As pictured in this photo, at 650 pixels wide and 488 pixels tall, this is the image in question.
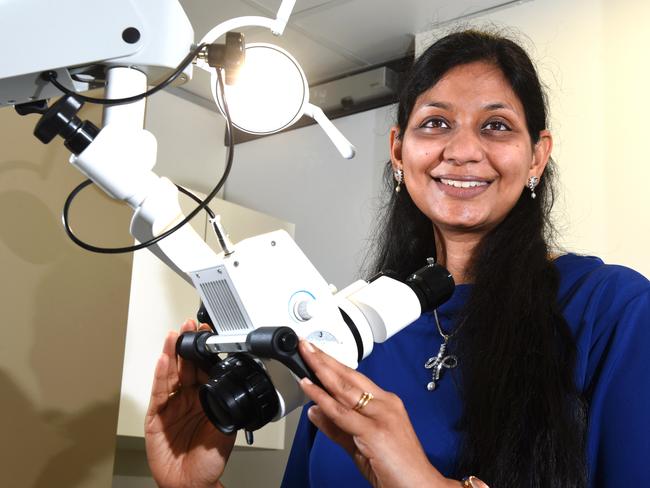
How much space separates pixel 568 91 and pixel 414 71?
1225mm

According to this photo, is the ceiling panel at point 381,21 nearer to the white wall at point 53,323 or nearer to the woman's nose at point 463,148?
the white wall at point 53,323

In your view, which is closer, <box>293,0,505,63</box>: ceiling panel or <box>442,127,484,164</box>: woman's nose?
<box>442,127,484,164</box>: woman's nose

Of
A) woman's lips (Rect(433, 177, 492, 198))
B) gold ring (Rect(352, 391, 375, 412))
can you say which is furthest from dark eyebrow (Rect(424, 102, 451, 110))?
gold ring (Rect(352, 391, 375, 412))

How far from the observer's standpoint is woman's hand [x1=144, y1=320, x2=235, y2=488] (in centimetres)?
109

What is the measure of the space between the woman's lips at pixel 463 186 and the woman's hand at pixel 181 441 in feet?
1.52

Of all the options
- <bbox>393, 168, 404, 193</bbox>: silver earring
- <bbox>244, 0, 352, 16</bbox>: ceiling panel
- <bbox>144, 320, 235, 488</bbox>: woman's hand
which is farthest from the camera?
<bbox>244, 0, 352, 16</bbox>: ceiling panel

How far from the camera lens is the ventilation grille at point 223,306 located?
766 millimetres

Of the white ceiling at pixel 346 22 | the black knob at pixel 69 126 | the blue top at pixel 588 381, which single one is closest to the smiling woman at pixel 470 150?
the blue top at pixel 588 381

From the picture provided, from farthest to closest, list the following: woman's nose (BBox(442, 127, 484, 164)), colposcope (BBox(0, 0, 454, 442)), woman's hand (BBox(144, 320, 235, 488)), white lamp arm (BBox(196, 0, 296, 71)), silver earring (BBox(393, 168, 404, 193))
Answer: silver earring (BBox(393, 168, 404, 193))
woman's nose (BBox(442, 127, 484, 164))
woman's hand (BBox(144, 320, 235, 488))
white lamp arm (BBox(196, 0, 296, 71))
colposcope (BBox(0, 0, 454, 442))

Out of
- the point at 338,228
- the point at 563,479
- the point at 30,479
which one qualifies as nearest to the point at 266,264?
the point at 563,479

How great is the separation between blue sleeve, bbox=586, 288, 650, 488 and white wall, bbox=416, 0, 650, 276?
126 cm

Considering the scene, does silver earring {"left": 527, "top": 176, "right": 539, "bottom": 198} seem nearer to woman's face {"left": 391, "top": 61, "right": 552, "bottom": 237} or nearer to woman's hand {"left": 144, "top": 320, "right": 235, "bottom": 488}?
woman's face {"left": 391, "top": 61, "right": 552, "bottom": 237}

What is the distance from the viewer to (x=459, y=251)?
4.30ft

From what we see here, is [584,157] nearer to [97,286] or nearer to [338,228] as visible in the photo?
[338,228]
